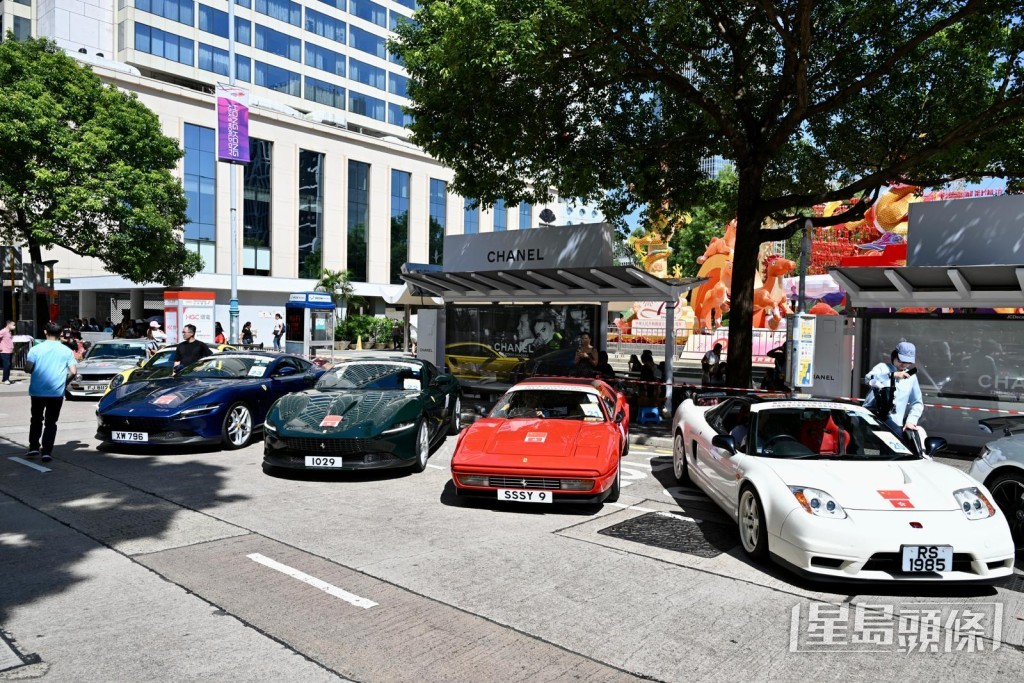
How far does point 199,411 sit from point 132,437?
841mm

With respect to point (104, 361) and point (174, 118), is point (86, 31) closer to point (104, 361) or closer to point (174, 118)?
point (174, 118)

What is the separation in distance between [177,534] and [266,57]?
46240 mm

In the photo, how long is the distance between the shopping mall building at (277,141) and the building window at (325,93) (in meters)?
0.09

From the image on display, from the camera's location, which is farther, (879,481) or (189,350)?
(189,350)

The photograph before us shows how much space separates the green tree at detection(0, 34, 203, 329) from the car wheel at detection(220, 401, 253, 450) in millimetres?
15500

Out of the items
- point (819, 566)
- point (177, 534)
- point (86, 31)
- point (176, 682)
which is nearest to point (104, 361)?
point (177, 534)

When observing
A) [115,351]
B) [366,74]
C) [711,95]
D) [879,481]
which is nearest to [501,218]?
[366,74]

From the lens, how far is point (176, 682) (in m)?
3.58

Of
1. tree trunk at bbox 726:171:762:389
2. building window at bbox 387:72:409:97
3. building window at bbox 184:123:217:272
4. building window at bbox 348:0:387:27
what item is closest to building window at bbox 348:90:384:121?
building window at bbox 387:72:409:97

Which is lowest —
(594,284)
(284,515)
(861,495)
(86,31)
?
(284,515)

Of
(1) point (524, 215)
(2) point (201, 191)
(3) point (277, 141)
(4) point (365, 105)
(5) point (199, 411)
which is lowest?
(5) point (199, 411)

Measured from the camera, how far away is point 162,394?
32.3 ft

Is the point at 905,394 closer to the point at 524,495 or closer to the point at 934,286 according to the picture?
the point at 934,286

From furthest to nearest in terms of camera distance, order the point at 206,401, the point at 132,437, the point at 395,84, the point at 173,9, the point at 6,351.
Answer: the point at 395,84 < the point at 173,9 < the point at 6,351 < the point at 206,401 < the point at 132,437
